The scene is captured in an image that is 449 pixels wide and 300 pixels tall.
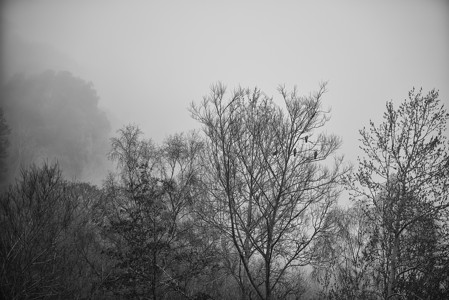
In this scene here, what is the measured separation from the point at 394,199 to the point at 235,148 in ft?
14.8

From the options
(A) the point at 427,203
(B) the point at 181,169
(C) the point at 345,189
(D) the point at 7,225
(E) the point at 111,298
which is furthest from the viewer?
(B) the point at 181,169

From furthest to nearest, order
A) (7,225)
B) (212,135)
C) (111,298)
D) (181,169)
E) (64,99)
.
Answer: (64,99) → (181,169) → (111,298) → (7,225) → (212,135)

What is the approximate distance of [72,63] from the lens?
558ft

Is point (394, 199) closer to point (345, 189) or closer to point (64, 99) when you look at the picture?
point (345, 189)

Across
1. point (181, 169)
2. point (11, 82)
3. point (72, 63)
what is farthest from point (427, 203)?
point (72, 63)

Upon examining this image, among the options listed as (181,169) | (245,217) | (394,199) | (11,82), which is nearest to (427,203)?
(394,199)

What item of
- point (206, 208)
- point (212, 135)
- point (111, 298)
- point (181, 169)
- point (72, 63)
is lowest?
point (111, 298)

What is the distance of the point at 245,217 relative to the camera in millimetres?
6809

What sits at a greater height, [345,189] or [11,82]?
[11,82]

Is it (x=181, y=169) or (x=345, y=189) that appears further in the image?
(x=181, y=169)

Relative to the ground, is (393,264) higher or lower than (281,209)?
lower

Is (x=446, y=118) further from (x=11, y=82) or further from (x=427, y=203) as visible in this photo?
(x=11, y=82)

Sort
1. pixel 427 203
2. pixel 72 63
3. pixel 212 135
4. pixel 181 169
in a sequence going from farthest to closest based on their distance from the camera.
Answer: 1. pixel 72 63
2. pixel 181 169
3. pixel 427 203
4. pixel 212 135

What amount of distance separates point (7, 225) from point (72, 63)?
687ft
